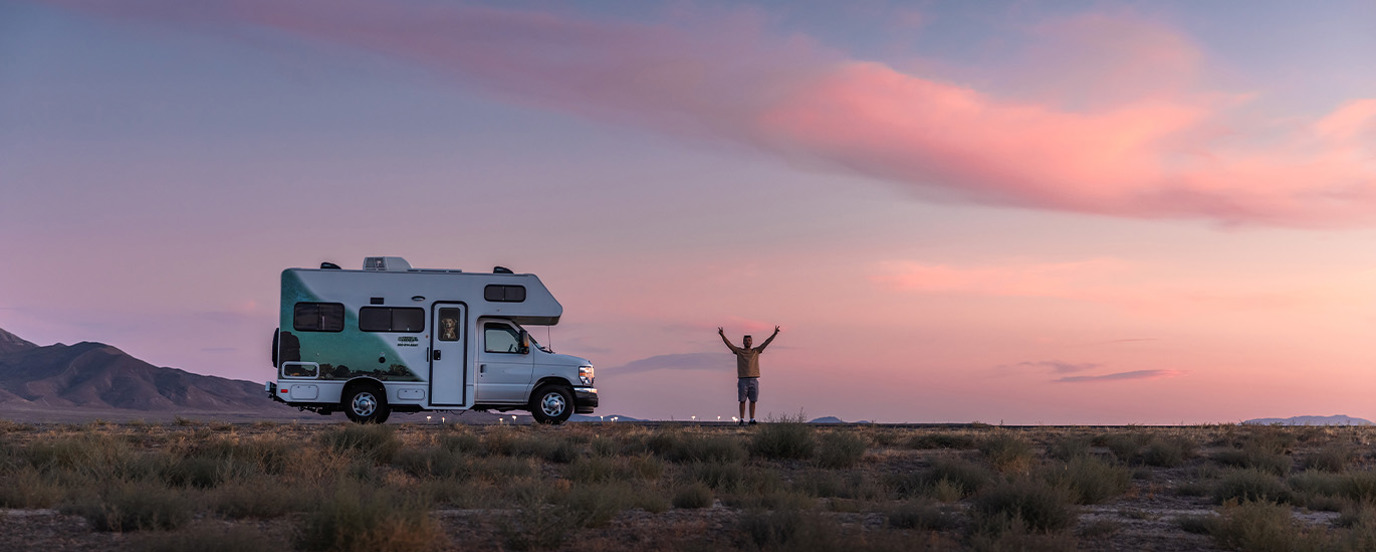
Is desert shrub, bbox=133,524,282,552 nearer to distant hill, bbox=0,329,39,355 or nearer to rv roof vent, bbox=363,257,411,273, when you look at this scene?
rv roof vent, bbox=363,257,411,273

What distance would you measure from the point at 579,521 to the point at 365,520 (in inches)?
81.5

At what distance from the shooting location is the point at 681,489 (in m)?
13.3

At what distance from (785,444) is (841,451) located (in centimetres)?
101

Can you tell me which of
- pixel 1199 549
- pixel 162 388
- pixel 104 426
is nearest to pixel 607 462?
pixel 1199 549

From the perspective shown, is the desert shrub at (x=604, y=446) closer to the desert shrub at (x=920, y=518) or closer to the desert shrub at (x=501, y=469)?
the desert shrub at (x=501, y=469)

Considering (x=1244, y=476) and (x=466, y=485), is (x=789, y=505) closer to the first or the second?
(x=466, y=485)

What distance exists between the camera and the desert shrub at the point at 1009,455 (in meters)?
17.4

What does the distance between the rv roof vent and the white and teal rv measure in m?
0.02

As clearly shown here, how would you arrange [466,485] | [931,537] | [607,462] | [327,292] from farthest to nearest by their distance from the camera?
[327,292] < [607,462] < [466,485] < [931,537]

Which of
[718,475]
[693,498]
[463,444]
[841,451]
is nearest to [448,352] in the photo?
[463,444]

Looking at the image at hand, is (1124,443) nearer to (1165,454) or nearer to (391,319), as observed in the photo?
(1165,454)

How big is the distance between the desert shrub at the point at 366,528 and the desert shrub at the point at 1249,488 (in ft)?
33.0

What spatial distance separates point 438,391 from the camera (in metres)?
22.6

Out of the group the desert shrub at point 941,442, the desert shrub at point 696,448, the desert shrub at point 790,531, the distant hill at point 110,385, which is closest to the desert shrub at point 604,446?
the desert shrub at point 696,448
